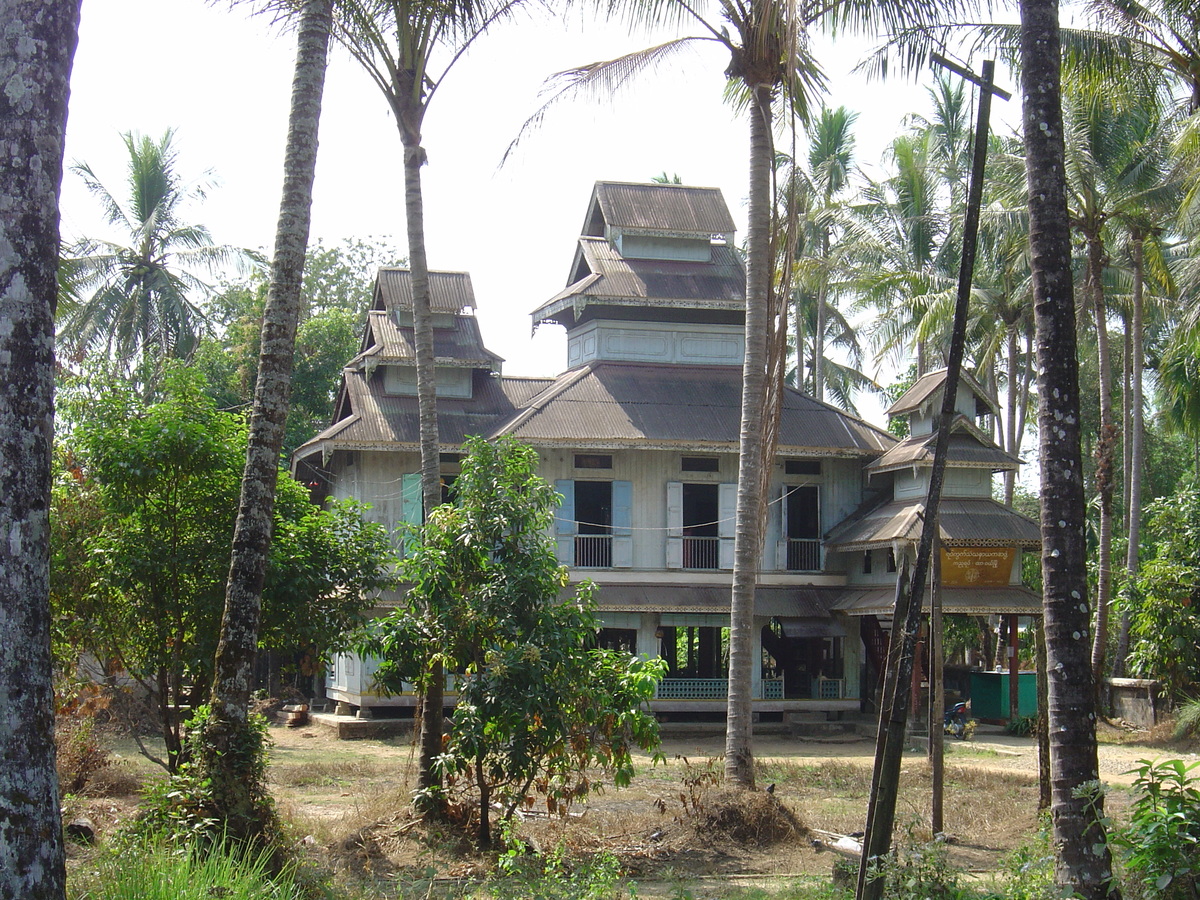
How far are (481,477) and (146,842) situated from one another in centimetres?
437

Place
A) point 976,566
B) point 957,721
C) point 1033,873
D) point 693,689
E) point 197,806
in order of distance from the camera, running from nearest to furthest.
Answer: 1. point 1033,873
2. point 197,806
3. point 976,566
4. point 957,721
5. point 693,689

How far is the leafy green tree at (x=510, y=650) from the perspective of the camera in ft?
32.1

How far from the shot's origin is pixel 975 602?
2200 centimetres

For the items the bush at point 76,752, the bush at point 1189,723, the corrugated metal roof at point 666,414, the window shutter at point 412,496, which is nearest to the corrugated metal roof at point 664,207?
the corrugated metal roof at point 666,414

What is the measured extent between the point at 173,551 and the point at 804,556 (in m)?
16.7

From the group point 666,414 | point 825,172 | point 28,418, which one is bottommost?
point 28,418

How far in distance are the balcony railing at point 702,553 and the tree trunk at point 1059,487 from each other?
16934mm

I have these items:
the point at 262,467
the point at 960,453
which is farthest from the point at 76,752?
the point at 960,453

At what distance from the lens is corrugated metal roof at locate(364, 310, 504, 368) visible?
2377 centimetres

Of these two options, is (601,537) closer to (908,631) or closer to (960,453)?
(960,453)

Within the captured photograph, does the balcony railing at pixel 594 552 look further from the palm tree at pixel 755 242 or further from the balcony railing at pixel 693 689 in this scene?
the palm tree at pixel 755 242

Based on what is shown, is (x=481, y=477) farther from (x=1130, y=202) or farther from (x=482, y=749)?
(x=1130, y=202)

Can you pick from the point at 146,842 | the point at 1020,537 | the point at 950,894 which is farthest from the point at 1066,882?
the point at 1020,537

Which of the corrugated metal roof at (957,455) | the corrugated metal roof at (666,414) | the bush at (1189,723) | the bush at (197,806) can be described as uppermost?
the corrugated metal roof at (666,414)
